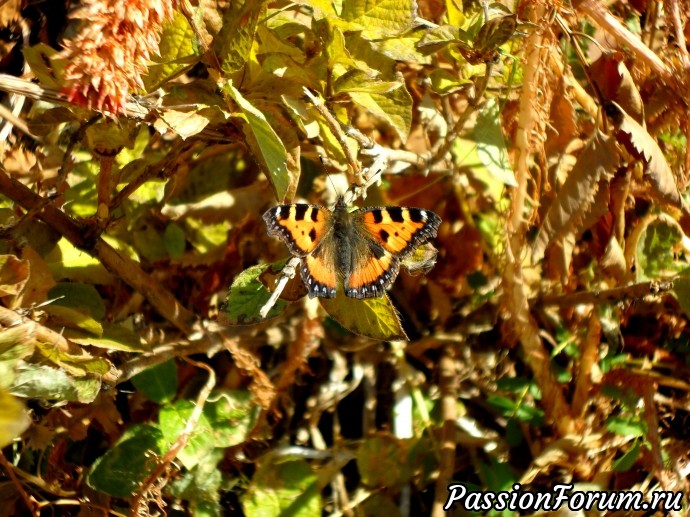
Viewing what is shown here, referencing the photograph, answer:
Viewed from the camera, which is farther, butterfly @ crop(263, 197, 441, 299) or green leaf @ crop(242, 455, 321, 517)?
green leaf @ crop(242, 455, 321, 517)

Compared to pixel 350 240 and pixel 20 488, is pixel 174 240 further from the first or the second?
pixel 20 488

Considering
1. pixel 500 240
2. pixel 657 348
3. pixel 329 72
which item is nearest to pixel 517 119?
pixel 500 240

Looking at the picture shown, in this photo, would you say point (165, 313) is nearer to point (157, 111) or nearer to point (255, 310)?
point (255, 310)

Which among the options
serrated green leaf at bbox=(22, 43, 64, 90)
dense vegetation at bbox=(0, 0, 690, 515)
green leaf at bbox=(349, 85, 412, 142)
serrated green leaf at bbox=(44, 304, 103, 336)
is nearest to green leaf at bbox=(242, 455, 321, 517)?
dense vegetation at bbox=(0, 0, 690, 515)

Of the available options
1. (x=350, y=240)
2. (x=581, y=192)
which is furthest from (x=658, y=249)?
(x=350, y=240)

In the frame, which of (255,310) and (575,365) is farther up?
(255,310)

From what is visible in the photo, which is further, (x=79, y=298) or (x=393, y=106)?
(x=79, y=298)

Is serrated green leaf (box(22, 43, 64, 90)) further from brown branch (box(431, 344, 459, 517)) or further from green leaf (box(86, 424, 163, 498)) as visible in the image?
brown branch (box(431, 344, 459, 517))
